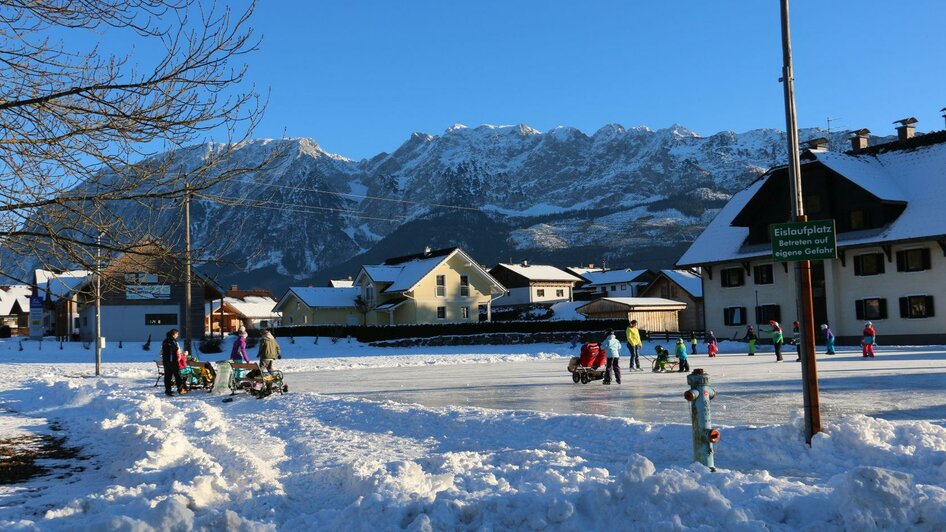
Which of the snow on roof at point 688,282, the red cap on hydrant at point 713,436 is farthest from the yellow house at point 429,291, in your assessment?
the red cap on hydrant at point 713,436

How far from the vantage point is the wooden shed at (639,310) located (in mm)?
59938

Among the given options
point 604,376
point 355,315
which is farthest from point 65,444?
point 355,315

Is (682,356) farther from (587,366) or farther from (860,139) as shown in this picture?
(860,139)

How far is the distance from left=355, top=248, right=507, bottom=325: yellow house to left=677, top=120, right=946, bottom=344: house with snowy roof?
2449 cm

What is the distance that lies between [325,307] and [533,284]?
32960 mm

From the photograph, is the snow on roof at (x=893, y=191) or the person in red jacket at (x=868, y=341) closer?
the person in red jacket at (x=868, y=341)

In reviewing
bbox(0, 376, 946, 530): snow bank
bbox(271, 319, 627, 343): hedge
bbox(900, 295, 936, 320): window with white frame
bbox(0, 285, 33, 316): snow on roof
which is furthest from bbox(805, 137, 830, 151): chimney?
bbox(0, 285, 33, 316): snow on roof

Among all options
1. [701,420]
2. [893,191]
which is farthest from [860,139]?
[701,420]

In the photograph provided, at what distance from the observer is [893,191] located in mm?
42312

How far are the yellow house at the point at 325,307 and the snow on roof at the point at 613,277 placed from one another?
42.0 meters

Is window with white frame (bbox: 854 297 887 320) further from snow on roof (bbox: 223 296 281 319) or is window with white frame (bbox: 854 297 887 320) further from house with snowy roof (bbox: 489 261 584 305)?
snow on roof (bbox: 223 296 281 319)

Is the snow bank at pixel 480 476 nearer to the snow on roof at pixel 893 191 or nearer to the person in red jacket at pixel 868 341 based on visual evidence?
the person in red jacket at pixel 868 341

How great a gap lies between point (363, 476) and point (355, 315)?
6548 centimetres

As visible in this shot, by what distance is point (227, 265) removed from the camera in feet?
34.5
